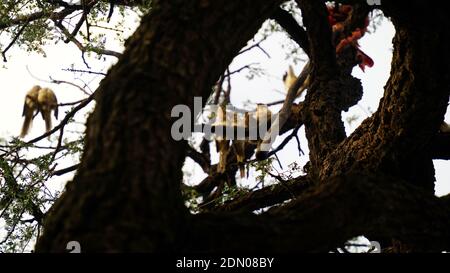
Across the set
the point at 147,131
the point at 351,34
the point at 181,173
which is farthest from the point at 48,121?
the point at 147,131

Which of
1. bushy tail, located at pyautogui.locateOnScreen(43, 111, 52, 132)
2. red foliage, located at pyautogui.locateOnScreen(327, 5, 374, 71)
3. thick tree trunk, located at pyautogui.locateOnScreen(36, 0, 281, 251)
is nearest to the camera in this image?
thick tree trunk, located at pyautogui.locateOnScreen(36, 0, 281, 251)

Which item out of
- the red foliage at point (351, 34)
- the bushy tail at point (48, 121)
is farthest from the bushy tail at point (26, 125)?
the red foliage at point (351, 34)

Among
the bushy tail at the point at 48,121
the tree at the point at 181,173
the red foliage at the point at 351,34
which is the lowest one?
the tree at the point at 181,173

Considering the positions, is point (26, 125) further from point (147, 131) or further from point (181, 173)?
point (147, 131)

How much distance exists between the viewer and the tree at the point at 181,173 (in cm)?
162

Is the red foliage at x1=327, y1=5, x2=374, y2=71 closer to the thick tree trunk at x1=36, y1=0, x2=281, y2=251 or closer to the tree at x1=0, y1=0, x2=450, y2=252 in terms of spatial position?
the tree at x1=0, y1=0, x2=450, y2=252

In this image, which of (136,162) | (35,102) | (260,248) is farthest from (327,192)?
(35,102)

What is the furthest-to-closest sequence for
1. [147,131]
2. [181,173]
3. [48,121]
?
[48,121]
[181,173]
[147,131]

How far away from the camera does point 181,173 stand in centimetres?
198

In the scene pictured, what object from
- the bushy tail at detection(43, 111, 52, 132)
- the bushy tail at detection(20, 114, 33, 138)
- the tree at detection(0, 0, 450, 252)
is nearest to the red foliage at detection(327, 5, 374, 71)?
the tree at detection(0, 0, 450, 252)

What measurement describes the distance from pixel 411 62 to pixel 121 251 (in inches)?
73.8

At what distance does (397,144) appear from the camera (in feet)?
10.2

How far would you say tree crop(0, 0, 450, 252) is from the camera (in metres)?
1.62

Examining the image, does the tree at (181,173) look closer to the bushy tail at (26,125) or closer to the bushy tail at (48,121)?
the bushy tail at (48,121)
